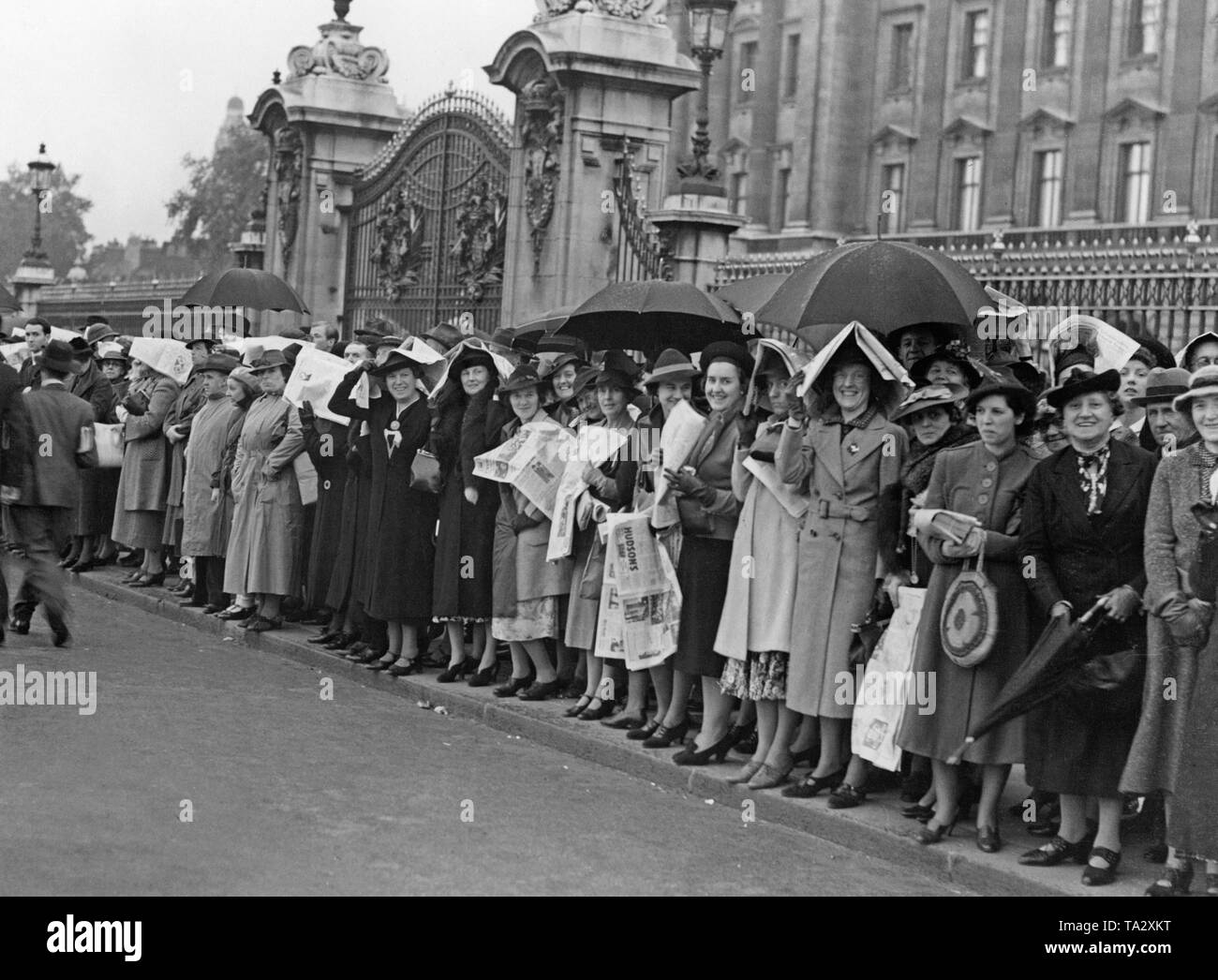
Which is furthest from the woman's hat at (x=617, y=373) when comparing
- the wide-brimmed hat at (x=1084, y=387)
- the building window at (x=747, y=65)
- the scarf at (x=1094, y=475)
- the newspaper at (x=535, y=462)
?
the building window at (x=747, y=65)

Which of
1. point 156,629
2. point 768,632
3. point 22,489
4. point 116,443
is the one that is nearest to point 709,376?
point 768,632

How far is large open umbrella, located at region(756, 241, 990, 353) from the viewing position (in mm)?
9094

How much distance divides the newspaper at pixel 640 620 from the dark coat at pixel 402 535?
197 cm

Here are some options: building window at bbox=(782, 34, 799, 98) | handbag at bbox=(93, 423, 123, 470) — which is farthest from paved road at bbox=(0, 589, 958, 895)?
building window at bbox=(782, 34, 799, 98)

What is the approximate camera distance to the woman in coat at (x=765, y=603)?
8906 millimetres

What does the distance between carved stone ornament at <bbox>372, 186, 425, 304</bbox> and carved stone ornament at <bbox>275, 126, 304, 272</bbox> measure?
5.80ft

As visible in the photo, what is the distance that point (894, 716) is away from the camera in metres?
8.19

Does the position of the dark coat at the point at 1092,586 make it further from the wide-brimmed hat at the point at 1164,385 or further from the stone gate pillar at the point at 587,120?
the stone gate pillar at the point at 587,120

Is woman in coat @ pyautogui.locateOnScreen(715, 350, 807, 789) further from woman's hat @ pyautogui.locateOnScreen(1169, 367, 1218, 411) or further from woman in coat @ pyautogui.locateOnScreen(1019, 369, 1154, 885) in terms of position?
woman's hat @ pyautogui.locateOnScreen(1169, 367, 1218, 411)

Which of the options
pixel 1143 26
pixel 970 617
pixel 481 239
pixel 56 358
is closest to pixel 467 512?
pixel 56 358

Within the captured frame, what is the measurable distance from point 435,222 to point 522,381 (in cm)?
947

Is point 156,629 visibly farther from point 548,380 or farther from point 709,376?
point 709,376

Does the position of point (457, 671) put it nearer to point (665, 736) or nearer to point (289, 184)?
point (665, 736)
